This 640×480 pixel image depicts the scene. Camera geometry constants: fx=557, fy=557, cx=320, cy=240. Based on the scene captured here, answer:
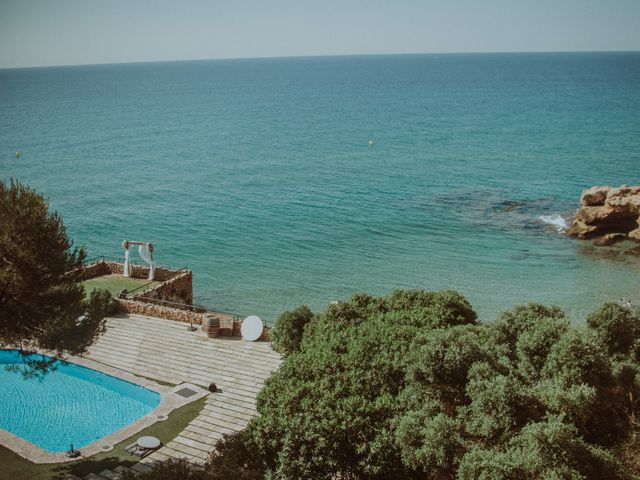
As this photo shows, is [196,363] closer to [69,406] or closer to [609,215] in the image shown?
[69,406]

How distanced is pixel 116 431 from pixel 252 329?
8.10 metres

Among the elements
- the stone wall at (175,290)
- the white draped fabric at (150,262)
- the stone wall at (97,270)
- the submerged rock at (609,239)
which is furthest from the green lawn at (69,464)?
the submerged rock at (609,239)

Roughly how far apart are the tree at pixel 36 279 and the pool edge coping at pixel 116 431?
3.03 metres

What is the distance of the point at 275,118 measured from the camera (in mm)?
133125

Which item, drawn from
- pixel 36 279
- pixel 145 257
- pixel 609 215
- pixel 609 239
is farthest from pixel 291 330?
pixel 609 215

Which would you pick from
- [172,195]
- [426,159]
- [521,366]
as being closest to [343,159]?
[426,159]

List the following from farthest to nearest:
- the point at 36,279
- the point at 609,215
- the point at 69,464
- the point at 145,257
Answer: the point at 609,215 < the point at 145,257 < the point at 69,464 < the point at 36,279

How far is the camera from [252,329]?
26.6m

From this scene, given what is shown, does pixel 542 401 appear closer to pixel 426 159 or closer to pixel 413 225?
pixel 413 225

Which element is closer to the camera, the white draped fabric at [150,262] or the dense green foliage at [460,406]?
the dense green foliage at [460,406]

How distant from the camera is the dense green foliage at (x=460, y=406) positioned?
11.8 metres

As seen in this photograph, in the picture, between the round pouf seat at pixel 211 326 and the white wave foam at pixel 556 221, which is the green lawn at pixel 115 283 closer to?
the round pouf seat at pixel 211 326

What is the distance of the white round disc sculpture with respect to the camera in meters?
26.5

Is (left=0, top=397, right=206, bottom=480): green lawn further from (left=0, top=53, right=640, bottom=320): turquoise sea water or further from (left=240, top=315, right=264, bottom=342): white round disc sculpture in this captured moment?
(left=0, top=53, right=640, bottom=320): turquoise sea water
